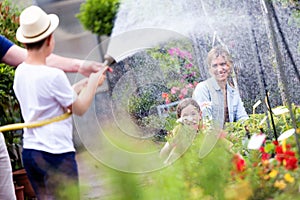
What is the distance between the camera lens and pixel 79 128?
11.7 feet

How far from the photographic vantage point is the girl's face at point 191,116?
344 centimetres

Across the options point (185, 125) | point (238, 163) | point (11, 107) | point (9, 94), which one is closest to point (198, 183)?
point (238, 163)

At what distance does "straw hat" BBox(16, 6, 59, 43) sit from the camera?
12.7 ft

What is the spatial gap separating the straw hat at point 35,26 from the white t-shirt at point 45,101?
0.53ft

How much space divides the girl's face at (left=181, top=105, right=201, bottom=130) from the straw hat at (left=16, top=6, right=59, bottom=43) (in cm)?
76

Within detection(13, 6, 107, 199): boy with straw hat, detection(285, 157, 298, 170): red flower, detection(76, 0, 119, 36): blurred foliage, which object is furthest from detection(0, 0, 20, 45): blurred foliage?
detection(285, 157, 298, 170): red flower

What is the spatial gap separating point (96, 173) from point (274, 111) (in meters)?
2.86

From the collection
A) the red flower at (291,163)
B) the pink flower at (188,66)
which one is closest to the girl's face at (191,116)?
the pink flower at (188,66)

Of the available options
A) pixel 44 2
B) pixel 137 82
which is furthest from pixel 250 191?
pixel 44 2

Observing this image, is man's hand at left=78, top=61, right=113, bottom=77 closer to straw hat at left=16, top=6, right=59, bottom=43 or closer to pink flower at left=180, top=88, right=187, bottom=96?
straw hat at left=16, top=6, right=59, bottom=43

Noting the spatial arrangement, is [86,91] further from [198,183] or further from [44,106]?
[198,183]

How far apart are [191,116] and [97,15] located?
4.95 m

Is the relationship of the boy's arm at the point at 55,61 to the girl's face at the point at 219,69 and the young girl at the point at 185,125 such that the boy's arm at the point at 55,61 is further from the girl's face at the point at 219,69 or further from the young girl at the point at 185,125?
the girl's face at the point at 219,69

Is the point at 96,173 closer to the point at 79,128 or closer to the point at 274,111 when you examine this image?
the point at 79,128
